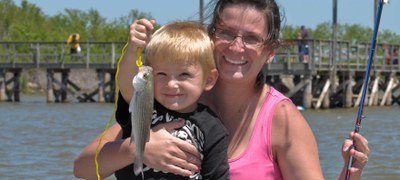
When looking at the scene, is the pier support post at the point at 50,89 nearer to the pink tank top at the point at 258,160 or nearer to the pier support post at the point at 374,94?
the pier support post at the point at 374,94

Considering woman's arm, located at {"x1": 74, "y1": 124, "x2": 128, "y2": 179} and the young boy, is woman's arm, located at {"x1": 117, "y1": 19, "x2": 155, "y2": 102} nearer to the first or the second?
the young boy

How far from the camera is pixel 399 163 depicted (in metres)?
14.0

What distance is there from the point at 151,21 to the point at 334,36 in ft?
87.3

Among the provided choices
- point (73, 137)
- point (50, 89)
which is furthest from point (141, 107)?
point (50, 89)

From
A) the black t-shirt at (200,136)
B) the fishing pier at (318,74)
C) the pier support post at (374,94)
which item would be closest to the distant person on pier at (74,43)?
the fishing pier at (318,74)

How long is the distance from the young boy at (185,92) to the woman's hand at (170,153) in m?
0.03

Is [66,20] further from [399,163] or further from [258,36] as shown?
[258,36]

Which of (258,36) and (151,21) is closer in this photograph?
(151,21)

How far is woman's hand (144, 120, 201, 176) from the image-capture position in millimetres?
3592

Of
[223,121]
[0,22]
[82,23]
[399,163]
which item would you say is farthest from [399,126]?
[82,23]

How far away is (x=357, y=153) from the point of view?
12.0 ft

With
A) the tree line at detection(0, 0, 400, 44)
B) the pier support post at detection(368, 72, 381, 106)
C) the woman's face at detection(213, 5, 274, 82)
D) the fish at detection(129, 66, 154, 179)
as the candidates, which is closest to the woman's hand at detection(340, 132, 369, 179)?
the woman's face at detection(213, 5, 274, 82)

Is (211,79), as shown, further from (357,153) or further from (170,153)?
(357,153)

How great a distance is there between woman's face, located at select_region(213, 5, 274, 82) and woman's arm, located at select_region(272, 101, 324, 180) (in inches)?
8.6
